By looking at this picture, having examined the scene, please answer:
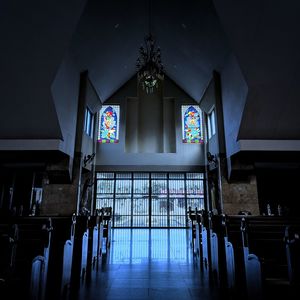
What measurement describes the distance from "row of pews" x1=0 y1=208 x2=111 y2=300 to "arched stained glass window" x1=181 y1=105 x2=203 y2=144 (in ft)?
22.5

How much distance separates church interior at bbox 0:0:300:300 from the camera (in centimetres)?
249

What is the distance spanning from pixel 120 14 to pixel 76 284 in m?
6.63

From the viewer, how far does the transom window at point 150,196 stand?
9.33 meters

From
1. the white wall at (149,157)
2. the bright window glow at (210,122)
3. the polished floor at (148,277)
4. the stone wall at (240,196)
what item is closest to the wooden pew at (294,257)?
the polished floor at (148,277)

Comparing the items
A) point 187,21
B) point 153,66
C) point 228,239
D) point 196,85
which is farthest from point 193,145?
point 228,239

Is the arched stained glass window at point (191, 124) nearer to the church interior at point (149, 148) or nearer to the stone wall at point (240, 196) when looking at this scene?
the church interior at point (149, 148)

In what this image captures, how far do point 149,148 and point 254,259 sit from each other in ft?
26.9

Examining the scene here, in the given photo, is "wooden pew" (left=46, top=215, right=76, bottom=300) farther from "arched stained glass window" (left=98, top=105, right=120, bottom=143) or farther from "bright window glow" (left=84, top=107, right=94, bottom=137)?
"arched stained glass window" (left=98, top=105, right=120, bottom=143)

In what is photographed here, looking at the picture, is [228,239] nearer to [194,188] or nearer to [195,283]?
[195,283]

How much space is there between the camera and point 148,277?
120 inches

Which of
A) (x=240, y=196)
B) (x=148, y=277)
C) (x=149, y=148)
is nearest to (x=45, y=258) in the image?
(x=148, y=277)

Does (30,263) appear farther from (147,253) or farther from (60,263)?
(147,253)

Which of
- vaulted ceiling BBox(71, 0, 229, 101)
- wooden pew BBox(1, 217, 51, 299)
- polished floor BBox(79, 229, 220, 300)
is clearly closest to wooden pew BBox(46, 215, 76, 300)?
polished floor BBox(79, 229, 220, 300)

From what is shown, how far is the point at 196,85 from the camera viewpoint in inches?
355
